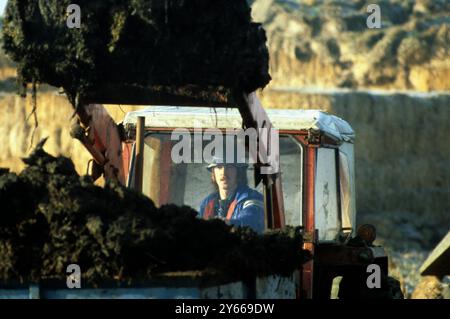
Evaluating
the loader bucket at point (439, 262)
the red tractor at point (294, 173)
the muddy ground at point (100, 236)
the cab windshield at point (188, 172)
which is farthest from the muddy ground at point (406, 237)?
the muddy ground at point (100, 236)

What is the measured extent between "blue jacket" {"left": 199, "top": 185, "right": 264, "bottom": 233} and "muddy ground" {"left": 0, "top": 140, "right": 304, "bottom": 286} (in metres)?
2.26

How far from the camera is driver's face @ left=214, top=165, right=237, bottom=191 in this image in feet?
33.4

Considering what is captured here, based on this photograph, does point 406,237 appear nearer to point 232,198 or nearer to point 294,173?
point 294,173

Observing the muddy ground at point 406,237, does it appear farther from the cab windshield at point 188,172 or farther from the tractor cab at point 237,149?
the cab windshield at point 188,172

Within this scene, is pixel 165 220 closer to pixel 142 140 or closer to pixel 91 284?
pixel 91 284

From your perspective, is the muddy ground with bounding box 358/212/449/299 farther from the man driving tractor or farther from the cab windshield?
the man driving tractor

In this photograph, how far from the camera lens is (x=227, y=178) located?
10195 mm

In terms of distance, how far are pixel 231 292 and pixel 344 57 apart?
24537mm

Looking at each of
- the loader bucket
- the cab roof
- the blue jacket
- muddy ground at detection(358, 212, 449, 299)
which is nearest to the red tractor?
the cab roof

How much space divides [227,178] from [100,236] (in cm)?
343

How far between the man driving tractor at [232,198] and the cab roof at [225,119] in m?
0.34

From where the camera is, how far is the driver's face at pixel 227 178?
1017 centimetres

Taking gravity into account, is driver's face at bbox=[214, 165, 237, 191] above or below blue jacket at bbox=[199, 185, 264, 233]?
above

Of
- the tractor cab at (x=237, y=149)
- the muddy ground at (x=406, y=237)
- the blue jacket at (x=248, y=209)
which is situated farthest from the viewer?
the muddy ground at (x=406, y=237)
